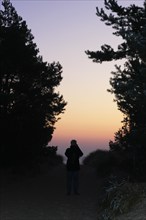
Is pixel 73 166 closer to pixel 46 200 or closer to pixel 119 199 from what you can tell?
pixel 46 200

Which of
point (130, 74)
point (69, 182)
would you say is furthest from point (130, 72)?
point (69, 182)

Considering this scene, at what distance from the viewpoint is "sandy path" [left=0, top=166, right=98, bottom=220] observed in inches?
594

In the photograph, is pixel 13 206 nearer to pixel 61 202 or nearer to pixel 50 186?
pixel 61 202

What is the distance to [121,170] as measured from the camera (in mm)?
23062

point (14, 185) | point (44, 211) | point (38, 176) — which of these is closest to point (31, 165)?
point (38, 176)

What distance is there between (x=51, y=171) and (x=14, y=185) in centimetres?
521

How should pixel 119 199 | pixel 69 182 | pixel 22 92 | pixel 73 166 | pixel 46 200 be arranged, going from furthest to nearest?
pixel 22 92, pixel 73 166, pixel 69 182, pixel 46 200, pixel 119 199

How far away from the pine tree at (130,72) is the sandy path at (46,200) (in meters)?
2.72

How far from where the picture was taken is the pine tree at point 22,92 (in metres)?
24.3

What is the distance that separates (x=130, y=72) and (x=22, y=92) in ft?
23.2

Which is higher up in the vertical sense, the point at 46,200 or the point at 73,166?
the point at 73,166

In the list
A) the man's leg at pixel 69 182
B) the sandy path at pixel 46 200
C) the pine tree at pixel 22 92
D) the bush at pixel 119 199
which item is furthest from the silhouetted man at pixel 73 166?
the pine tree at pixel 22 92

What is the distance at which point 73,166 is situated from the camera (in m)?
18.6

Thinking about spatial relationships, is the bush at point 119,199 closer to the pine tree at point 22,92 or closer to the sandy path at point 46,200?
the sandy path at point 46,200
